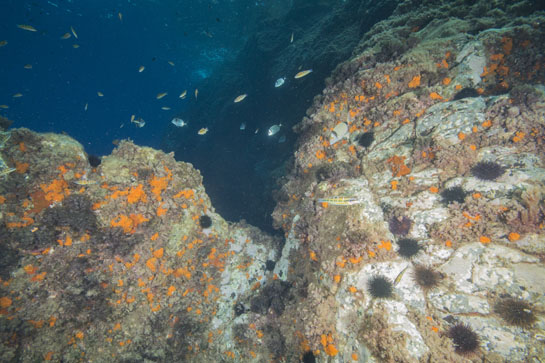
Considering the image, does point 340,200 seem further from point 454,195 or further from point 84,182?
point 84,182

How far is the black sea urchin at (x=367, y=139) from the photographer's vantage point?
639 centimetres

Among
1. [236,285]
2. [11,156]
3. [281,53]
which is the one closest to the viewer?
[11,156]

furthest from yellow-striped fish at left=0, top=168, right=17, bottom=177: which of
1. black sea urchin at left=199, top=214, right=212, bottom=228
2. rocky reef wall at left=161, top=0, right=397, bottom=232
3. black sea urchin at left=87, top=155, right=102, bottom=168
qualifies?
rocky reef wall at left=161, top=0, right=397, bottom=232

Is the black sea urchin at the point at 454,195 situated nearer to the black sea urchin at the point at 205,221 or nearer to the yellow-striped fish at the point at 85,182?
the black sea urchin at the point at 205,221

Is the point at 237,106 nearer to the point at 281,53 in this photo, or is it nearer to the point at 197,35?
the point at 281,53

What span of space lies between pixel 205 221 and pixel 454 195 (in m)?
6.76

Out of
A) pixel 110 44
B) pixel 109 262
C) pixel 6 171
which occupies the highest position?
pixel 110 44

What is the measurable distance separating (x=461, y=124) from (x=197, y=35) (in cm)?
3673

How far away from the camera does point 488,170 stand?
4.36m

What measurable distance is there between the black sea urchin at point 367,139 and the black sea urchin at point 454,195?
2410 mm

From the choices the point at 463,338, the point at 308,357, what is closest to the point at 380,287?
the point at 463,338

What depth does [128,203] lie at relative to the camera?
5727mm

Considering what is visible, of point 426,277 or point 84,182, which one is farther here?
point 84,182

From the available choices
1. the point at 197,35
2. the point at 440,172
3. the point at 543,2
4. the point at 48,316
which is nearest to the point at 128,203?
the point at 48,316
